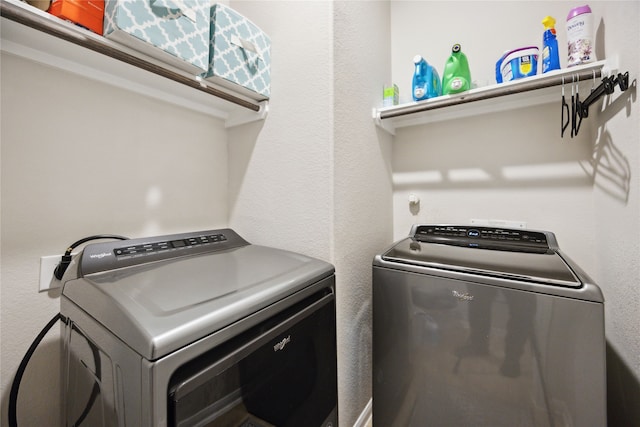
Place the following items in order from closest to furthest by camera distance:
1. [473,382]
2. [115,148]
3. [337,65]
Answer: [473,382], [115,148], [337,65]

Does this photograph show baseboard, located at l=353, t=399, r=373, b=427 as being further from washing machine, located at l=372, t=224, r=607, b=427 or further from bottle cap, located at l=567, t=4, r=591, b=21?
bottle cap, located at l=567, t=4, r=591, b=21

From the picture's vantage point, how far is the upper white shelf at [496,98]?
3.19 feet

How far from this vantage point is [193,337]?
0.50 meters

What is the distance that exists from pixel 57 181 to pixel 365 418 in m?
1.68

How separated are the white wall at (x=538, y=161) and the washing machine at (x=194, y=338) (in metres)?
0.99

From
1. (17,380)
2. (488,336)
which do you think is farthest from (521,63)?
(17,380)

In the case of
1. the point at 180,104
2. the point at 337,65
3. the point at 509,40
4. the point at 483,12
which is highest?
the point at 483,12

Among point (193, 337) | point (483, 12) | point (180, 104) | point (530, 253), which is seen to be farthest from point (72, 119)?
point (483, 12)

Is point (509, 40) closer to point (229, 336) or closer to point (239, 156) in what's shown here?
point (239, 156)

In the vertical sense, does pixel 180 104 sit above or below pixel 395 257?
above

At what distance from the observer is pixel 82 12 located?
74 cm

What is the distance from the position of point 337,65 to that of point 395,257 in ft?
2.83

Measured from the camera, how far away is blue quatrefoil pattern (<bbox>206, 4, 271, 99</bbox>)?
1.02m

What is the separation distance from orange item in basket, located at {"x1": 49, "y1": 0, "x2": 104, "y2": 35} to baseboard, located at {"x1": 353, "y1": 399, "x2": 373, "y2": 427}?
6.10ft
